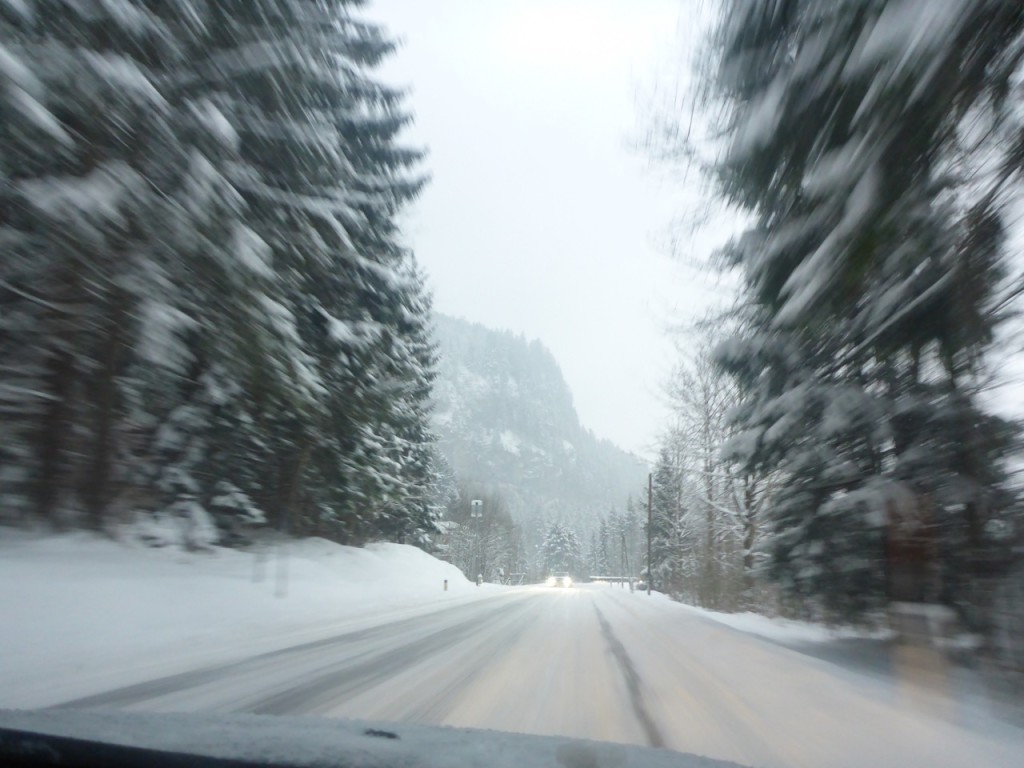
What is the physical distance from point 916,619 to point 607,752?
5845 mm

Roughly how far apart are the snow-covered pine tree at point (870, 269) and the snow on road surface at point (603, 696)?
5.74 feet

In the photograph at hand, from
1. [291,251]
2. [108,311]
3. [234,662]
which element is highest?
[291,251]

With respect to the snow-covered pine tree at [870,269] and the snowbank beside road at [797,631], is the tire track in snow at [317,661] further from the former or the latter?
the snow-covered pine tree at [870,269]

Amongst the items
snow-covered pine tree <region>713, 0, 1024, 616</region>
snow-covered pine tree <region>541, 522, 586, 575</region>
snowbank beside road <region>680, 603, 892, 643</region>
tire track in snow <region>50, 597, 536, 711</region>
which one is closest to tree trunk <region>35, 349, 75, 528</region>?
tire track in snow <region>50, 597, 536, 711</region>

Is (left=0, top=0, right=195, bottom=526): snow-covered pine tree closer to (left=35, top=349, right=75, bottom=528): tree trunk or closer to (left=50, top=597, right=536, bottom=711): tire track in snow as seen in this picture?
(left=35, top=349, right=75, bottom=528): tree trunk

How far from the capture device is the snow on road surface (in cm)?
468

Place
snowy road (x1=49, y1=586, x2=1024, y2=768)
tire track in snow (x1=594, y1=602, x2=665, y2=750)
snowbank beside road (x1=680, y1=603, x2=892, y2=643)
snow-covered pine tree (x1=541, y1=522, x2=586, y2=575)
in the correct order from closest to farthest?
snowy road (x1=49, y1=586, x2=1024, y2=768) < tire track in snow (x1=594, y1=602, x2=665, y2=750) < snowbank beside road (x1=680, y1=603, x2=892, y2=643) < snow-covered pine tree (x1=541, y1=522, x2=586, y2=575)


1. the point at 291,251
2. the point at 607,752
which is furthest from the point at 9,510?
the point at 607,752

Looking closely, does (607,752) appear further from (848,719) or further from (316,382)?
(316,382)

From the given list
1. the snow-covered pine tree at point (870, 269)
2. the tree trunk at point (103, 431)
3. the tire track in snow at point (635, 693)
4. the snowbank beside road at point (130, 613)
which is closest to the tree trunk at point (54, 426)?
the tree trunk at point (103, 431)

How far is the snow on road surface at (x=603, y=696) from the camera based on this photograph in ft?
15.4

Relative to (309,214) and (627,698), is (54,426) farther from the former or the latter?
(627,698)

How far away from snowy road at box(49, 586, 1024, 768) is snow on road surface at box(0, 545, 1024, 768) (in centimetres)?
2

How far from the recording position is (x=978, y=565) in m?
7.10
